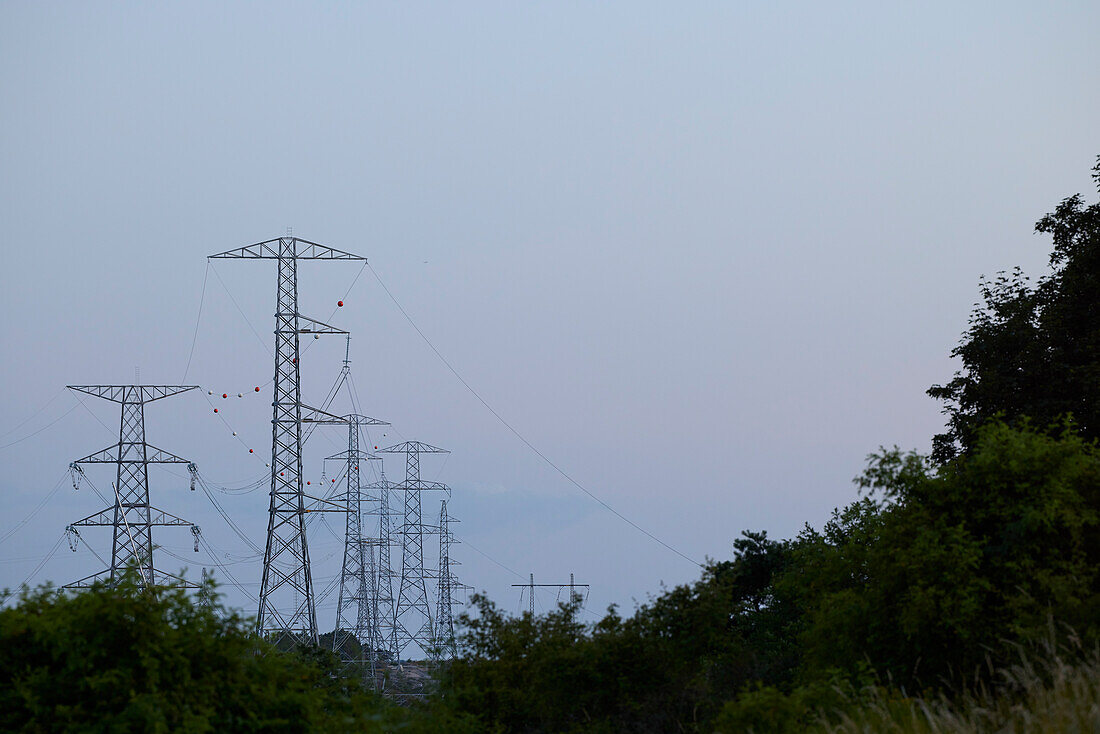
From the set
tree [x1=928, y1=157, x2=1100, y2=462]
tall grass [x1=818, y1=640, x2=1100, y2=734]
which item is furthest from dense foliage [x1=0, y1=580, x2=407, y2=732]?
tree [x1=928, y1=157, x2=1100, y2=462]

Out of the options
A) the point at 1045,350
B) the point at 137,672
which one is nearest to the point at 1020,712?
the point at 137,672

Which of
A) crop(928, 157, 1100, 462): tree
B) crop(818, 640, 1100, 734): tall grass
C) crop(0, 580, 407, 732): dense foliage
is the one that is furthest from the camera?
crop(928, 157, 1100, 462): tree

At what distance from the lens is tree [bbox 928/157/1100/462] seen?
26.2m

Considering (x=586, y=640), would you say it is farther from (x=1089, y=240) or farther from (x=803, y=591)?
(x=1089, y=240)

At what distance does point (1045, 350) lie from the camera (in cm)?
2769

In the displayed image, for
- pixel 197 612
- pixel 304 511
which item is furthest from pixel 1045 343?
pixel 197 612

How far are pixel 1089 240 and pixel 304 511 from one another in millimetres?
22535

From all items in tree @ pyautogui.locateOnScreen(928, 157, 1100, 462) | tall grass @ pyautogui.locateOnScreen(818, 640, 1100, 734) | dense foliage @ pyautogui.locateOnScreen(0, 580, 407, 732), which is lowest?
tall grass @ pyautogui.locateOnScreen(818, 640, 1100, 734)

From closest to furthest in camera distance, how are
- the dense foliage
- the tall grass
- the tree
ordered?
the tall grass → the dense foliage → the tree

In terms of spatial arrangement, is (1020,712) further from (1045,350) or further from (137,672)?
(1045,350)

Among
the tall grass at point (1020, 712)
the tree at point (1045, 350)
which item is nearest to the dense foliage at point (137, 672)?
the tall grass at point (1020, 712)

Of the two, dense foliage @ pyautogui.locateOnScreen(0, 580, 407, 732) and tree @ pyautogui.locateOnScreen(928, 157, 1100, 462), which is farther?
tree @ pyautogui.locateOnScreen(928, 157, 1100, 462)

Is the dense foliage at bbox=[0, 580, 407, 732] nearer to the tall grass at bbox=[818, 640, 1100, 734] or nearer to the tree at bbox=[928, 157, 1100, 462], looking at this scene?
the tall grass at bbox=[818, 640, 1100, 734]

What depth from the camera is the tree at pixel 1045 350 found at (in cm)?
2625
